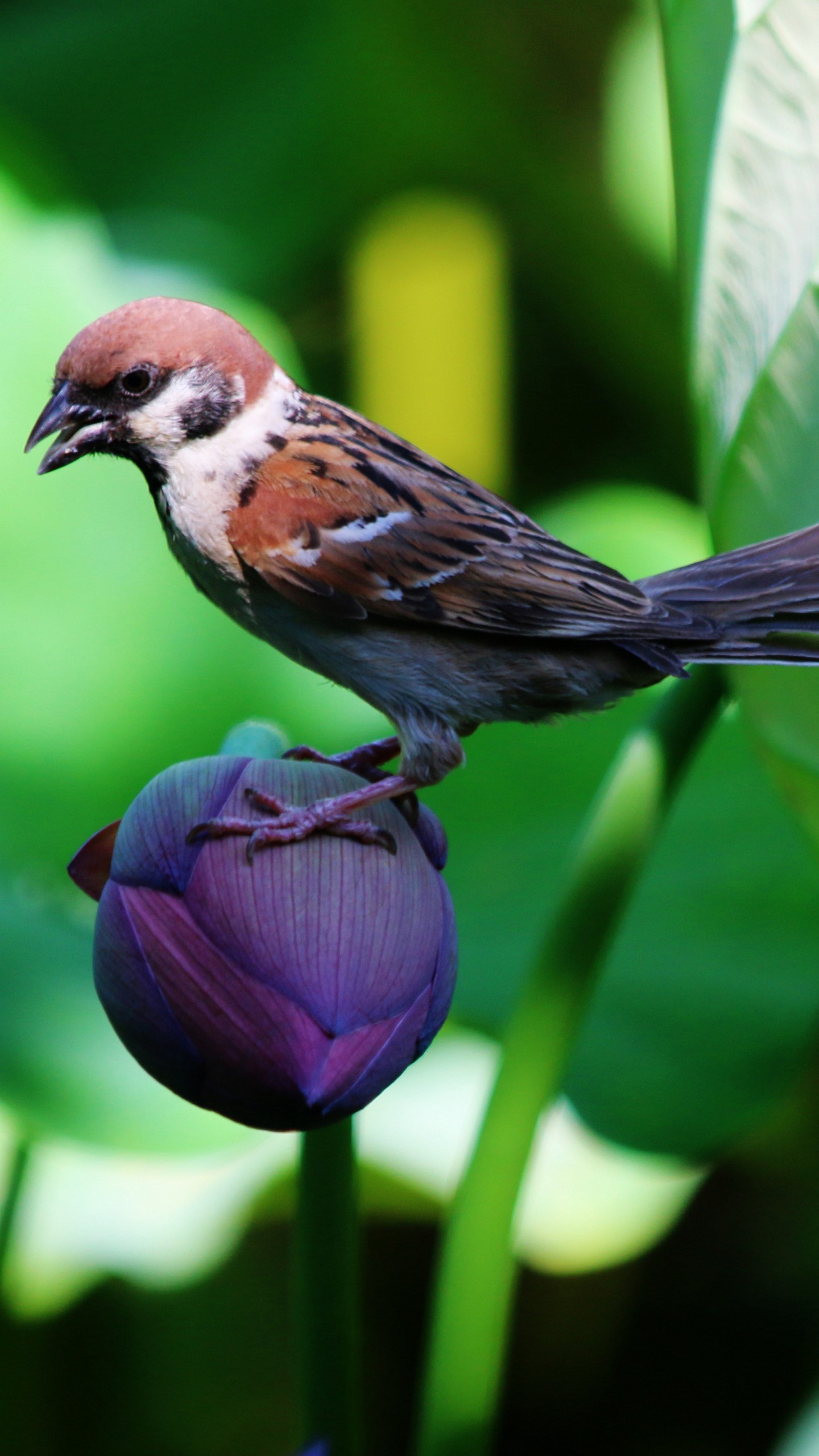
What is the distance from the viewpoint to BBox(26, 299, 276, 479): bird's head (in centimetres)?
69

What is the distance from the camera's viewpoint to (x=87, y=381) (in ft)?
2.27

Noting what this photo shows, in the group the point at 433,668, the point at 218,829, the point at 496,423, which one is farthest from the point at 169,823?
the point at 496,423

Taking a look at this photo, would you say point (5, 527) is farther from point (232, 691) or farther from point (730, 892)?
point (730, 892)

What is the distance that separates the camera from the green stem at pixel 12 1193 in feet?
3.39

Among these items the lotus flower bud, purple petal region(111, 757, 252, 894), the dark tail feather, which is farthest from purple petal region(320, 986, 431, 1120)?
the dark tail feather

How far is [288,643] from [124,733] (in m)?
0.41

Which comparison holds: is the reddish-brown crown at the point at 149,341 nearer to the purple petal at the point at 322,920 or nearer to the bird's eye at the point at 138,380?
the bird's eye at the point at 138,380

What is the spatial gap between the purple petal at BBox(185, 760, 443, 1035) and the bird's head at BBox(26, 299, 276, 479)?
22cm

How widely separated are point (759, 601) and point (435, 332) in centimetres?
97

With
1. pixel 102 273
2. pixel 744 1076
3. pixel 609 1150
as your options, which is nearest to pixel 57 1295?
pixel 609 1150

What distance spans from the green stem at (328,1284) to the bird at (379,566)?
17 centimetres

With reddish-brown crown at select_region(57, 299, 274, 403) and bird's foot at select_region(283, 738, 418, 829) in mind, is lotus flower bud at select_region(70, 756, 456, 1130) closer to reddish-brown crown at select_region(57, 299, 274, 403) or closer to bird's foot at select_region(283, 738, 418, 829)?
bird's foot at select_region(283, 738, 418, 829)

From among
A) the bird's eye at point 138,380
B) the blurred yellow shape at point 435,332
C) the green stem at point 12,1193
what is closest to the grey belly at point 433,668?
Answer: the bird's eye at point 138,380

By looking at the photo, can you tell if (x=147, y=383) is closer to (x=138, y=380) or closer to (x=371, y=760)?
(x=138, y=380)
